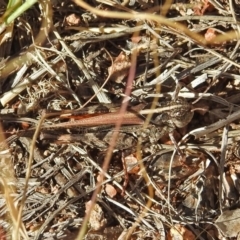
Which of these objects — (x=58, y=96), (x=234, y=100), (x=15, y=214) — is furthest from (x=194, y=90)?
(x=15, y=214)

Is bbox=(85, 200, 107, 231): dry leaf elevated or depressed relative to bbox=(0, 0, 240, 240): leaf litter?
depressed

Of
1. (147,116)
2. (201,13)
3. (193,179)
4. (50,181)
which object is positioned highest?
(201,13)

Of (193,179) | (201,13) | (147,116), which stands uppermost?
(201,13)

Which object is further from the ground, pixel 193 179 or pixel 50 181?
pixel 50 181

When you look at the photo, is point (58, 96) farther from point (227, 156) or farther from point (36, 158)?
point (227, 156)

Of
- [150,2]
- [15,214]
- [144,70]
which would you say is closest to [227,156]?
[144,70]

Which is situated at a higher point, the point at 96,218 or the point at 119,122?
the point at 119,122

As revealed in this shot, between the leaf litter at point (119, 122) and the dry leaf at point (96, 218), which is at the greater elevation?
the leaf litter at point (119, 122)

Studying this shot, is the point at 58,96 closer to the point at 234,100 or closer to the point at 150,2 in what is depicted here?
the point at 150,2

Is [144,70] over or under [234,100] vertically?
over
